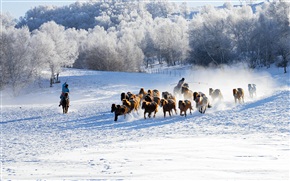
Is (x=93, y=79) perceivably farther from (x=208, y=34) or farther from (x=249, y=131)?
(x=249, y=131)

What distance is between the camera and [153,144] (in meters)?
11.7

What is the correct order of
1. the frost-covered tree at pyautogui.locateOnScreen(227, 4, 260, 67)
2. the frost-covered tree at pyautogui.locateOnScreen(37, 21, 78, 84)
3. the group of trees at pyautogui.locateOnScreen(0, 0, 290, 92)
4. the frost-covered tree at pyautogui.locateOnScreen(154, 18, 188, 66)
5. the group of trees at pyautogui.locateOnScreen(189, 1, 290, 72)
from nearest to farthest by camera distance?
the group of trees at pyautogui.locateOnScreen(0, 0, 290, 92), the frost-covered tree at pyautogui.locateOnScreen(37, 21, 78, 84), the group of trees at pyautogui.locateOnScreen(189, 1, 290, 72), the frost-covered tree at pyautogui.locateOnScreen(227, 4, 260, 67), the frost-covered tree at pyautogui.locateOnScreen(154, 18, 188, 66)

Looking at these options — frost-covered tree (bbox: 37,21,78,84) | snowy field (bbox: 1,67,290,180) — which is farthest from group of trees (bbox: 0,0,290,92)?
snowy field (bbox: 1,67,290,180)

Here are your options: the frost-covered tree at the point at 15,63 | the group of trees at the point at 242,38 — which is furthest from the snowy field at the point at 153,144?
the group of trees at the point at 242,38

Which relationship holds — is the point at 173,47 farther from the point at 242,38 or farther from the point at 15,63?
the point at 15,63

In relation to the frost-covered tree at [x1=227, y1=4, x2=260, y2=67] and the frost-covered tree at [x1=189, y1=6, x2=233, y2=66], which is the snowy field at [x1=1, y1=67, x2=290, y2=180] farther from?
the frost-covered tree at [x1=189, y1=6, x2=233, y2=66]

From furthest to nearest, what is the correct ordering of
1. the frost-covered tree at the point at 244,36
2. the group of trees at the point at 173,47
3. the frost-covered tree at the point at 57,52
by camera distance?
the frost-covered tree at the point at 244,36, the frost-covered tree at the point at 57,52, the group of trees at the point at 173,47

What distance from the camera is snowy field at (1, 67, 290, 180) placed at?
788 cm

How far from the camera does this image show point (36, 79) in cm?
4488

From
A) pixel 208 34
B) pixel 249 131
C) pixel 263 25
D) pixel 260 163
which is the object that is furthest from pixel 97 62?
pixel 260 163

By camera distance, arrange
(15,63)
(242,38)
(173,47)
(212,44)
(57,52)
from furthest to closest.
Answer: (173,47), (242,38), (212,44), (57,52), (15,63)

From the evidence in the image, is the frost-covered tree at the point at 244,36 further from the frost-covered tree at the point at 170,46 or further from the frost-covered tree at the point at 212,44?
the frost-covered tree at the point at 170,46

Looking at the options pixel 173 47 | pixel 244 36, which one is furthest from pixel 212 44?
pixel 173 47

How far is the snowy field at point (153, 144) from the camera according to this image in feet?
25.8
